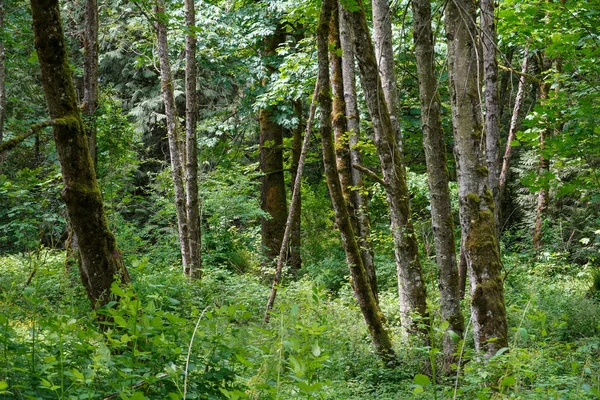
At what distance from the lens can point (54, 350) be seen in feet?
9.95

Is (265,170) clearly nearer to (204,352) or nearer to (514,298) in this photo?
(514,298)

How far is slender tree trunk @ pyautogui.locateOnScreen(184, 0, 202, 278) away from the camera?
10.4m

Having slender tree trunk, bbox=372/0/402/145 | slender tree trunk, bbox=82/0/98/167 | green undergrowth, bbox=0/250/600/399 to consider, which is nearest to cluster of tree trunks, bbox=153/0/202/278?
green undergrowth, bbox=0/250/600/399

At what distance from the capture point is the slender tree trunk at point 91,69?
10.1 meters

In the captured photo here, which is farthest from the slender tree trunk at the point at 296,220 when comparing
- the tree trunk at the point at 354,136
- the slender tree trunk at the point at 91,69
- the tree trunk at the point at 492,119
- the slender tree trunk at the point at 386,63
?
the slender tree trunk at the point at 386,63

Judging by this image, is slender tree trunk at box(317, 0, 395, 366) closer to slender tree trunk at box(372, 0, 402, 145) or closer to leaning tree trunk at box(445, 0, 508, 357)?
leaning tree trunk at box(445, 0, 508, 357)

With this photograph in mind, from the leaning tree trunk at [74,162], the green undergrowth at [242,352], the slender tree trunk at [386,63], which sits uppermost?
the slender tree trunk at [386,63]

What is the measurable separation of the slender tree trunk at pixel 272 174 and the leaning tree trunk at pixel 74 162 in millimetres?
10858

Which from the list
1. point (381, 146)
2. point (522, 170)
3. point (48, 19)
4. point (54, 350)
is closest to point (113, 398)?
point (54, 350)

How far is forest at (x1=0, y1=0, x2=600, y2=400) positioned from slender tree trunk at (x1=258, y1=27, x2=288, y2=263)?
8 cm

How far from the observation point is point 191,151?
34.7 feet

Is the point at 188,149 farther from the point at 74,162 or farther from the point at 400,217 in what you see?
the point at 74,162

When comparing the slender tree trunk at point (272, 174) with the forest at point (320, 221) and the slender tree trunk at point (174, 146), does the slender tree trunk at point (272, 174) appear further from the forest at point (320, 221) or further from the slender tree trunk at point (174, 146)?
the slender tree trunk at point (174, 146)

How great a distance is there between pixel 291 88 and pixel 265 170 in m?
3.58
